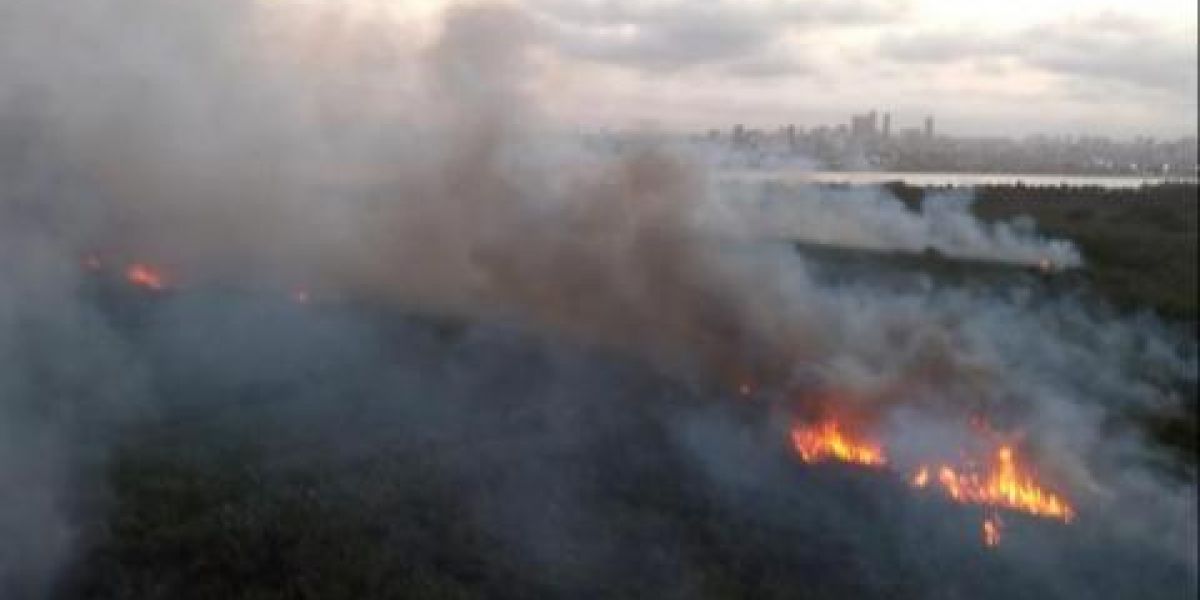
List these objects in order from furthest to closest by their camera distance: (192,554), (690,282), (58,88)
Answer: (690,282)
(58,88)
(192,554)

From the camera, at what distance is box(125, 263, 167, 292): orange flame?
21703mm

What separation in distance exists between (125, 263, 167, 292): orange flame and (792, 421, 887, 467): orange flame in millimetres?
12122

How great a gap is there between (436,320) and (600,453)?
5.91 metres

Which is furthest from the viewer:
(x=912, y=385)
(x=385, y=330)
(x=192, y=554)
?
(x=385, y=330)

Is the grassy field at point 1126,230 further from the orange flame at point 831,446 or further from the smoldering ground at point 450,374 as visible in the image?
the orange flame at point 831,446

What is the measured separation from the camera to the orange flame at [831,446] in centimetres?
1811

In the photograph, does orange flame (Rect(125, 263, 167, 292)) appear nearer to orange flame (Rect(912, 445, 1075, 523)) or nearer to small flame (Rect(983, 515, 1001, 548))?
orange flame (Rect(912, 445, 1075, 523))

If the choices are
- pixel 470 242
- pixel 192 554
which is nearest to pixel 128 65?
pixel 470 242

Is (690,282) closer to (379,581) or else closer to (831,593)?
(831,593)

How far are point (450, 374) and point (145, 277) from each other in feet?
19.8

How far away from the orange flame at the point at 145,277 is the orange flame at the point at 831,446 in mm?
12122

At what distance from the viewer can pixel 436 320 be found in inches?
893

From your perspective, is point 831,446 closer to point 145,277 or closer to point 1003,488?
point 1003,488

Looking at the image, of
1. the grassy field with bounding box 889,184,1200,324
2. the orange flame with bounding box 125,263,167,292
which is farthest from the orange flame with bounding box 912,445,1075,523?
the grassy field with bounding box 889,184,1200,324
